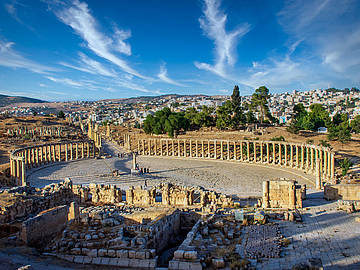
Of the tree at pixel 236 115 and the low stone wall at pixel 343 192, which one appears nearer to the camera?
the low stone wall at pixel 343 192

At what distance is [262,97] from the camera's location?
61.3 metres

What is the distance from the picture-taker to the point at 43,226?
→ 1429cm

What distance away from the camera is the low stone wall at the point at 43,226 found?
13250mm

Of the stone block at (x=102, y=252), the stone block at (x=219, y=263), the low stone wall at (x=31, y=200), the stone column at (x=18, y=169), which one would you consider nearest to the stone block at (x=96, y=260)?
the stone block at (x=102, y=252)

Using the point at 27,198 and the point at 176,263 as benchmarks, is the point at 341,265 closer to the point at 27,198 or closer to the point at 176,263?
the point at 176,263

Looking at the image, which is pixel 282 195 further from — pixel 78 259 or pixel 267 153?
pixel 267 153

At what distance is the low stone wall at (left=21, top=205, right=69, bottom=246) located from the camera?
1325 centimetres

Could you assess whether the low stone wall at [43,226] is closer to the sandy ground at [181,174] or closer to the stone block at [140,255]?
the stone block at [140,255]

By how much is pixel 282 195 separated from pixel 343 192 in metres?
4.95

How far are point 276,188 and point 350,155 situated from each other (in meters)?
28.9

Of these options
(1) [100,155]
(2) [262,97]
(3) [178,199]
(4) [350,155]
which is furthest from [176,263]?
(2) [262,97]

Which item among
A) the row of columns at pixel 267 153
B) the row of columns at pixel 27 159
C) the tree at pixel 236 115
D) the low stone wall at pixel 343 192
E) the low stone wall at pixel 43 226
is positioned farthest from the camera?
the tree at pixel 236 115

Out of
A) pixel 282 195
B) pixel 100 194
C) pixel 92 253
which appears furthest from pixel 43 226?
pixel 282 195

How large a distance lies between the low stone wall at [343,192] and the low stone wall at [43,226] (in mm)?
17962
